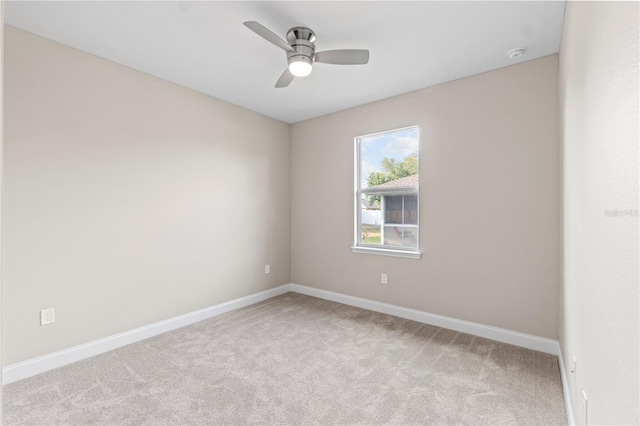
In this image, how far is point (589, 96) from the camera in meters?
1.39

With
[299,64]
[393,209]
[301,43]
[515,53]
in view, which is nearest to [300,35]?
[301,43]

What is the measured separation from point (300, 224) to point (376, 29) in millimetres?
2856

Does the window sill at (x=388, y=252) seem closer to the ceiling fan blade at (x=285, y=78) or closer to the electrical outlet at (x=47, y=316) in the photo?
the ceiling fan blade at (x=285, y=78)

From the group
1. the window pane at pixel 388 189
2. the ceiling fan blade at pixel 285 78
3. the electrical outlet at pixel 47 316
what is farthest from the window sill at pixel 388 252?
the electrical outlet at pixel 47 316

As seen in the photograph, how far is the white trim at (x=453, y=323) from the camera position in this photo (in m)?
2.80

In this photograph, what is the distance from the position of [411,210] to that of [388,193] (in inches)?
14.5

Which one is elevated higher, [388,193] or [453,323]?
[388,193]

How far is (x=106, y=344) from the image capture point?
2.86 meters

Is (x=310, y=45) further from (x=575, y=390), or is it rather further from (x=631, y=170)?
(x=575, y=390)

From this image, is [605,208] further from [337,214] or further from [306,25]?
[337,214]

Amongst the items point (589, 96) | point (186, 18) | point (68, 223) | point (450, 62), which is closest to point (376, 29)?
point (450, 62)

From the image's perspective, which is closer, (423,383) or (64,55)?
(423,383)

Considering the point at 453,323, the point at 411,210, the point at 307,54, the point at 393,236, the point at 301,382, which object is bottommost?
the point at 301,382

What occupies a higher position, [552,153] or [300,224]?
[552,153]
